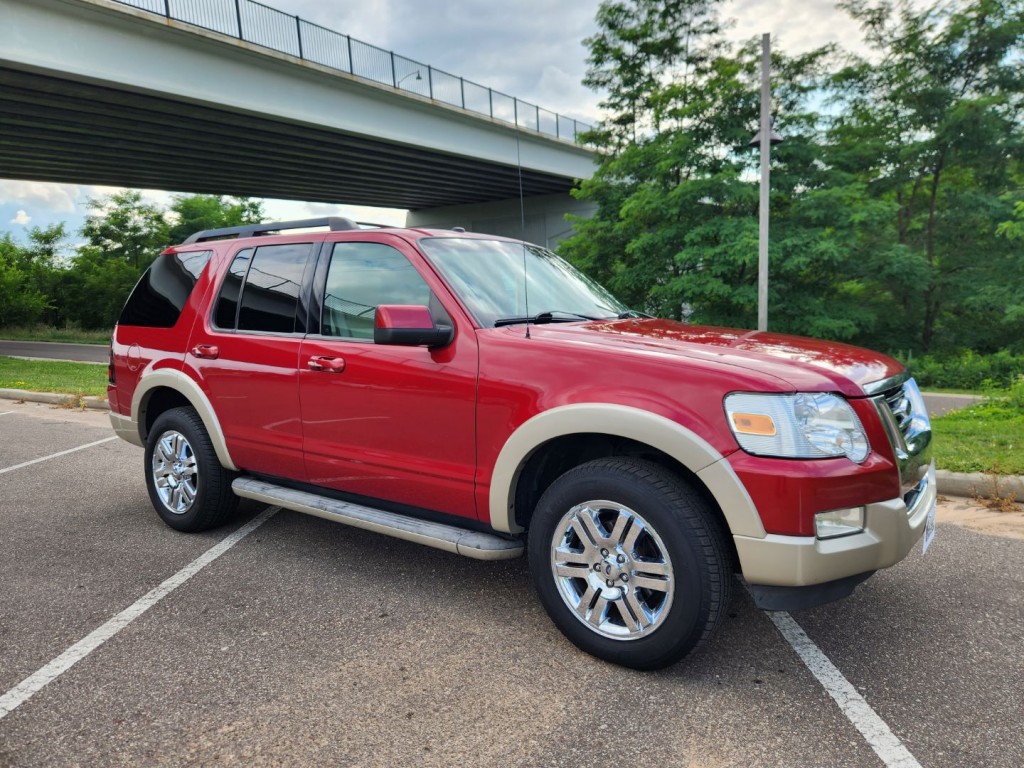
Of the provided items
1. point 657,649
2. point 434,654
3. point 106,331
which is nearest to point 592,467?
point 657,649

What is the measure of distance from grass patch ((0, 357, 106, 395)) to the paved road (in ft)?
9.25

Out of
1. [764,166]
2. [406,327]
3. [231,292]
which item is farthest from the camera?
[764,166]

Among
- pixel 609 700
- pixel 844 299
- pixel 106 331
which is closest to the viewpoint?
pixel 609 700

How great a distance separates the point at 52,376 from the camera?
13828 millimetres

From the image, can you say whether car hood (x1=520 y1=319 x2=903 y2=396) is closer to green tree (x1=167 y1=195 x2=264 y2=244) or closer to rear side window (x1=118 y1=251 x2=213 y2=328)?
rear side window (x1=118 y1=251 x2=213 y2=328)

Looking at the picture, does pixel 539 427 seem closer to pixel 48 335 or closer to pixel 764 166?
pixel 764 166

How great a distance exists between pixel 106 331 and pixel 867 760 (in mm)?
40251

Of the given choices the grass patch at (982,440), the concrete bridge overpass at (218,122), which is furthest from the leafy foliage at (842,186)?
the grass patch at (982,440)

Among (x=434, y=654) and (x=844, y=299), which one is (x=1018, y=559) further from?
(x=844, y=299)

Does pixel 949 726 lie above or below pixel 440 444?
below

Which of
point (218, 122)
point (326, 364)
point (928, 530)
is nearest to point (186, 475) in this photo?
point (326, 364)

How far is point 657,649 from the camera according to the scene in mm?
2781

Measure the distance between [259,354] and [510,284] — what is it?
1.50m

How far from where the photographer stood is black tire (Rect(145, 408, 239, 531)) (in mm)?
4434
